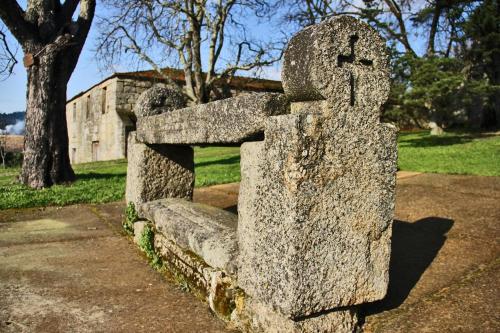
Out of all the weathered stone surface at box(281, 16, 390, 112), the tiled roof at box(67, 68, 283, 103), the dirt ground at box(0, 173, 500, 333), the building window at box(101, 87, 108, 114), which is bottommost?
the dirt ground at box(0, 173, 500, 333)

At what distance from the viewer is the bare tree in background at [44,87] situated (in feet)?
23.1

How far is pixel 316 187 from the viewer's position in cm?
173

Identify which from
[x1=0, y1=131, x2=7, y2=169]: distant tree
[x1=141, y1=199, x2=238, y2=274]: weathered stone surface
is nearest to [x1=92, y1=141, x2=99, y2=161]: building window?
[x1=0, y1=131, x2=7, y2=169]: distant tree

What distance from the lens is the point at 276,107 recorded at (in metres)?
1.89

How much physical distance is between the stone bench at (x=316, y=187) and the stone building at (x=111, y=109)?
16.9 metres

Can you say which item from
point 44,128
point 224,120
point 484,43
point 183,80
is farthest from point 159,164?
point 183,80

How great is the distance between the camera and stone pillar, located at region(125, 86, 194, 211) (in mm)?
3766

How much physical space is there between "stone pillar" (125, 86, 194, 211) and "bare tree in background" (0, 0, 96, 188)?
400 centimetres

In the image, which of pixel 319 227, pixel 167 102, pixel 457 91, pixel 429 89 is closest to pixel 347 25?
pixel 319 227

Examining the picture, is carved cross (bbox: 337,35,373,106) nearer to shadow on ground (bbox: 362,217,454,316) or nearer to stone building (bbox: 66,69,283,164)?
shadow on ground (bbox: 362,217,454,316)

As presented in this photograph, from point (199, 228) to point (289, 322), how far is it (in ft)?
3.58

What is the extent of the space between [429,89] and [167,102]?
23.9ft

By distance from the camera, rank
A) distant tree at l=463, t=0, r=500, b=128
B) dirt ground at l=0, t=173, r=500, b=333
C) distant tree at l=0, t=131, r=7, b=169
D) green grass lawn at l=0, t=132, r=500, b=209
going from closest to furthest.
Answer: dirt ground at l=0, t=173, r=500, b=333 → green grass lawn at l=0, t=132, r=500, b=209 → distant tree at l=463, t=0, r=500, b=128 → distant tree at l=0, t=131, r=7, b=169

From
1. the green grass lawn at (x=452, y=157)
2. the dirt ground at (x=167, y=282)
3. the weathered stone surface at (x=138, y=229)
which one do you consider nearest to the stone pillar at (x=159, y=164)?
the weathered stone surface at (x=138, y=229)
